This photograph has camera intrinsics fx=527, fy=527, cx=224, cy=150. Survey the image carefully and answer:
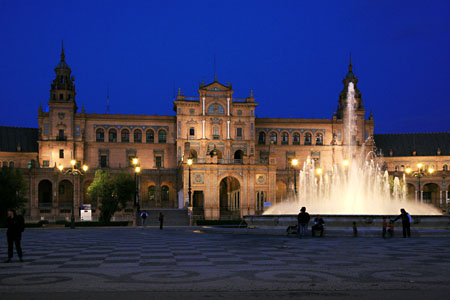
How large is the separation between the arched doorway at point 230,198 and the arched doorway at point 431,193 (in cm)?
3438

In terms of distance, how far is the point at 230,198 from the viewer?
74688 millimetres

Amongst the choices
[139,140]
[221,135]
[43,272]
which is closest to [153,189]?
[139,140]

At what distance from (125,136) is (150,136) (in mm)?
3975

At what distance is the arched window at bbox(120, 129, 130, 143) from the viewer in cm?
8419

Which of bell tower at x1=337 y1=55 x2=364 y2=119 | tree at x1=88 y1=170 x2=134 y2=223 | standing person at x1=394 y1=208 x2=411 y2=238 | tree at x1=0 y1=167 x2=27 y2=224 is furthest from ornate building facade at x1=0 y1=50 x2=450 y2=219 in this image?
standing person at x1=394 y1=208 x2=411 y2=238

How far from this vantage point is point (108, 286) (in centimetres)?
1063

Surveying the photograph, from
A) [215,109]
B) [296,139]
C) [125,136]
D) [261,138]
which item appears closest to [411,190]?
[296,139]

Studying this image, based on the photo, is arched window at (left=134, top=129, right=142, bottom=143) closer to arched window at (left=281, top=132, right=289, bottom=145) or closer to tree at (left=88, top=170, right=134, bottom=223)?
tree at (left=88, top=170, right=134, bottom=223)

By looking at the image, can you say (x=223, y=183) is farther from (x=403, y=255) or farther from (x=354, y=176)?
(x=403, y=255)

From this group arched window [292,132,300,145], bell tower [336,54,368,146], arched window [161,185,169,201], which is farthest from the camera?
arched window [292,132,300,145]

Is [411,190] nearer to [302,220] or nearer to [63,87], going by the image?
[63,87]

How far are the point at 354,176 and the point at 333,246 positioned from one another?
20267mm

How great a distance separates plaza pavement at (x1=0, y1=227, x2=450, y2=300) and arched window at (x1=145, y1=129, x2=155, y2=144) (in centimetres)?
6699

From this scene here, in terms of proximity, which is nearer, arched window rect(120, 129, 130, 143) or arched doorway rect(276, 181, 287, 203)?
arched window rect(120, 129, 130, 143)
